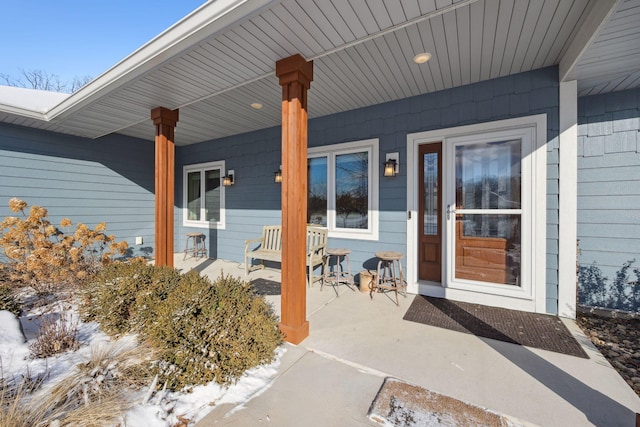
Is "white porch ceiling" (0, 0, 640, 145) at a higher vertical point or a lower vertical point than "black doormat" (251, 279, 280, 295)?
higher

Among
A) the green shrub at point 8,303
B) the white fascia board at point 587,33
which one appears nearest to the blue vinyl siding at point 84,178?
the green shrub at point 8,303

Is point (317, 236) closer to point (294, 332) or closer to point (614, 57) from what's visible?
point (294, 332)

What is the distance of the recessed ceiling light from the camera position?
105 inches

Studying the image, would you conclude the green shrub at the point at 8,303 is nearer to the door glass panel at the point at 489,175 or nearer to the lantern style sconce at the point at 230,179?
the lantern style sconce at the point at 230,179

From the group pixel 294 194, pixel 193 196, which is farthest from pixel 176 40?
pixel 193 196

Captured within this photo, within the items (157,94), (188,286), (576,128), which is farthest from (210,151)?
(576,128)

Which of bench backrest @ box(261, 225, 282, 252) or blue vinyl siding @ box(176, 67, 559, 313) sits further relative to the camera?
bench backrest @ box(261, 225, 282, 252)

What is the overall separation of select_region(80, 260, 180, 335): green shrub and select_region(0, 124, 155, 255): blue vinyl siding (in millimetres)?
3215

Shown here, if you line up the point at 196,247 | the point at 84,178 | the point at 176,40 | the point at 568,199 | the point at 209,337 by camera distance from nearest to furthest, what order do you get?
the point at 209,337, the point at 176,40, the point at 568,199, the point at 84,178, the point at 196,247

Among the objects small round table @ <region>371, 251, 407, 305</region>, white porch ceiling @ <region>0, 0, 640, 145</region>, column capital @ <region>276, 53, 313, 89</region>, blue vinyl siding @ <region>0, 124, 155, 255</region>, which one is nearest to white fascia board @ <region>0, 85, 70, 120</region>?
white porch ceiling @ <region>0, 0, 640, 145</region>

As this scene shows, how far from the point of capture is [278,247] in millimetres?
4613

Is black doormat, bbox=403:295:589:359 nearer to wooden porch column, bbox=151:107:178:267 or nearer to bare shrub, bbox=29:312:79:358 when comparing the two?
bare shrub, bbox=29:312:79:358

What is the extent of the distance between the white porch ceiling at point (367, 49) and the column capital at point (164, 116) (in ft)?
0.29

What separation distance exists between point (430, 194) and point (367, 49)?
2.03 meters
